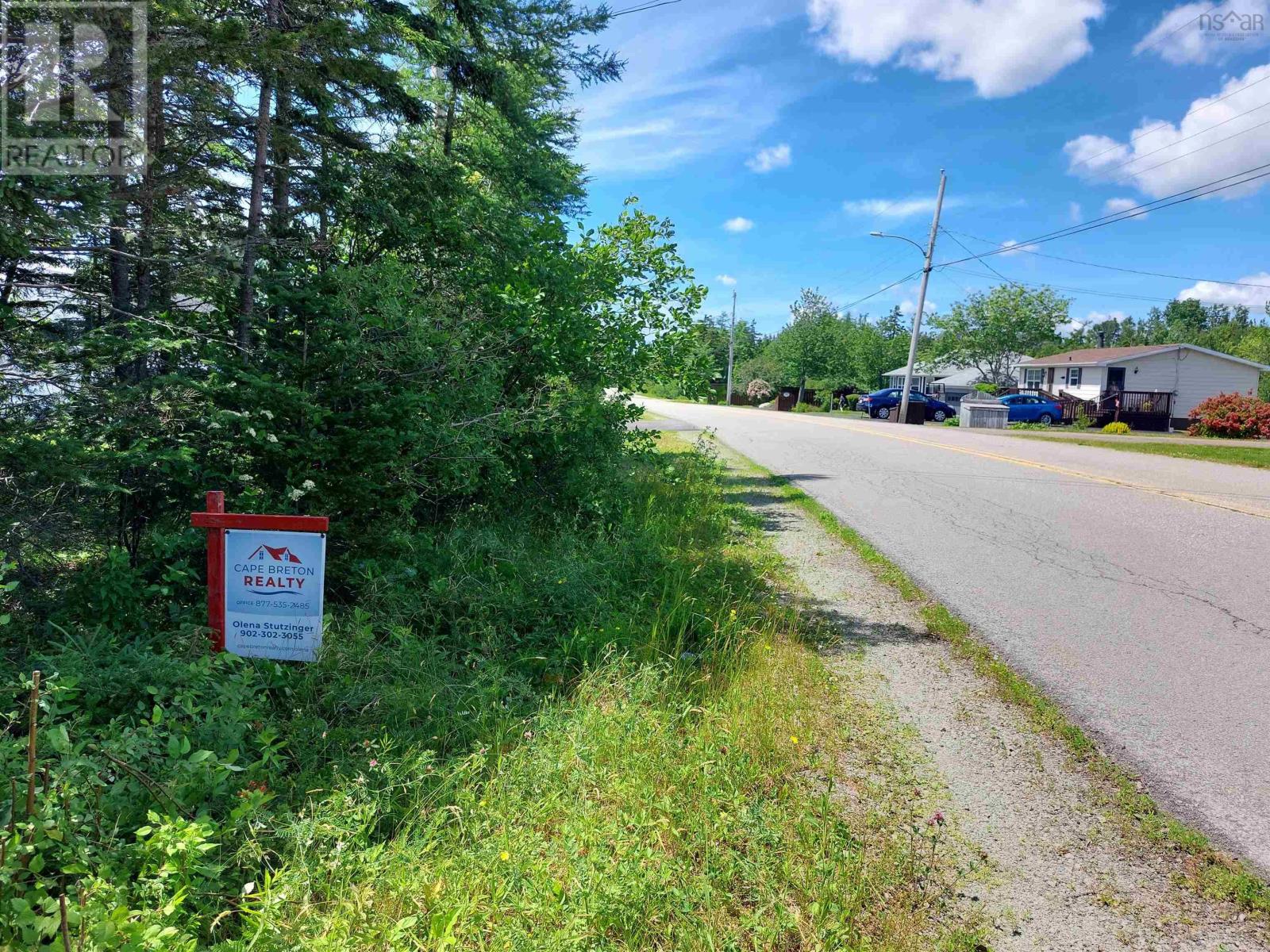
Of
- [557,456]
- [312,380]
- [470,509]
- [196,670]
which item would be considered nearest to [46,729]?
[196,670]

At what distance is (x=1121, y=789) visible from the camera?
130 inches

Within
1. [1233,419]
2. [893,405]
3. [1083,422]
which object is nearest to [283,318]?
[1233,419]

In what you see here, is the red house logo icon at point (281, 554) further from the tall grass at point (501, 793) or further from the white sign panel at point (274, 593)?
the tall grass at point (501, 793)

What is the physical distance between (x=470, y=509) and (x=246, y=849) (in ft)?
14.6

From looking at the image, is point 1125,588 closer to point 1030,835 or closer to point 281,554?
point 1030,835

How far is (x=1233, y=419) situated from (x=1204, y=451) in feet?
29.4

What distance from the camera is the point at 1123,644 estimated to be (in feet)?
16.1

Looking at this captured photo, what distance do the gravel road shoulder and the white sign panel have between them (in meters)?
3.10

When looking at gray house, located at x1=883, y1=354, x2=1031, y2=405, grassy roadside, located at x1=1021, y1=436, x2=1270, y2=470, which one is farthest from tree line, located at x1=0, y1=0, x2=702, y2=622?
gray house, located at x1=883, y1=354, x2=1031, y2=405

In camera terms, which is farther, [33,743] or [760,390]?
[760,390]

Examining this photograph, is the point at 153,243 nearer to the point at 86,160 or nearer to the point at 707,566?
the point at 86,160

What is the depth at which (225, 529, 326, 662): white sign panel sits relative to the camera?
3.97 meters

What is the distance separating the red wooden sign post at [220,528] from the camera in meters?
3.93

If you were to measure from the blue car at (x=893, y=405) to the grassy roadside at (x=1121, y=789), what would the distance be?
33.9 meters
